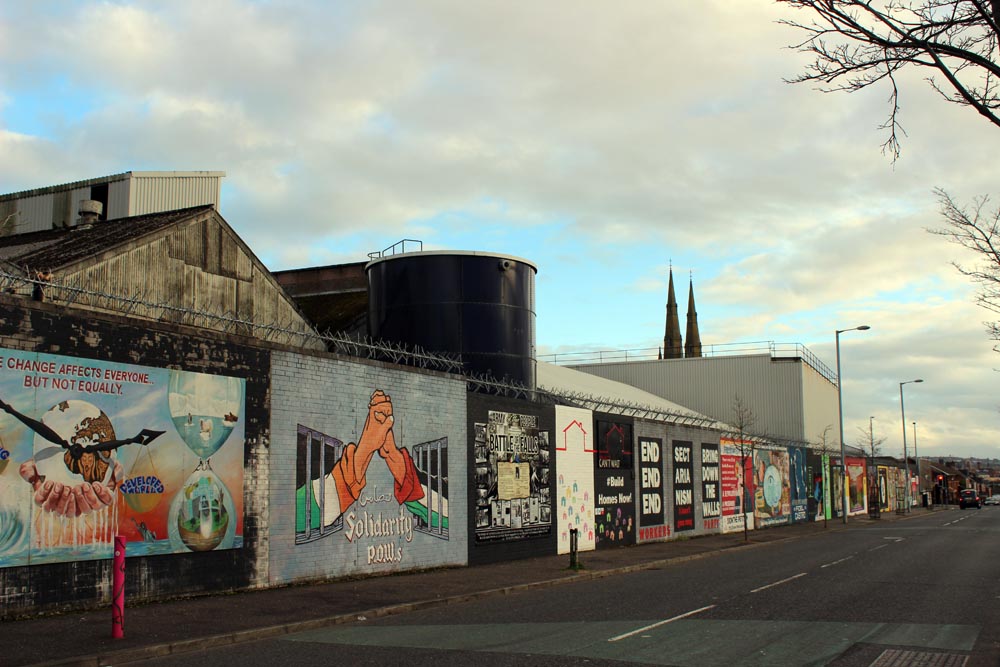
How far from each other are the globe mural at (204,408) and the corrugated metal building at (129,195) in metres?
13.5

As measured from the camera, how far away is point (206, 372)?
1538 cm

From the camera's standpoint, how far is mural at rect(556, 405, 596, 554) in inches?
1056

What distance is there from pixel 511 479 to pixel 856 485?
50.9m

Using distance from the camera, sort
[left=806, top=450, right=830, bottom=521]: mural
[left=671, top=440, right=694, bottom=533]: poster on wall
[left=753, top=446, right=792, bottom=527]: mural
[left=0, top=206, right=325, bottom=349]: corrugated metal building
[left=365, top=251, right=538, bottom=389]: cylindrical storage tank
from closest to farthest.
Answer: [left=0, top=206, right=325, bottom=349]: corrugated metal building < [left=365, top=251, right=538, bottom=389]: cylindrical storage tank < [left=671, top=440, right=694, bottom=533]: poster on wall < [left=753, top=446, right=792, bottom=527]: mural < [left=806, top=450, right=830, bottom=521]: mural

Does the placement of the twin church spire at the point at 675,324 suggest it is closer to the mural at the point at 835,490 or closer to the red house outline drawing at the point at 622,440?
the mural at the point at 835,490

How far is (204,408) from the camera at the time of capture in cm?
1523

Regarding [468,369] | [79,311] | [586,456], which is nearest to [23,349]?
[79,311]

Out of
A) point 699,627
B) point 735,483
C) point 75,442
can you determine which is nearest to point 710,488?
point 735,483

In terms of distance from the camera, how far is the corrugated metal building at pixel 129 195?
91.2 ft

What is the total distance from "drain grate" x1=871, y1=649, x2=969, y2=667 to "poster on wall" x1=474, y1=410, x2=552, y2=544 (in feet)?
43.0

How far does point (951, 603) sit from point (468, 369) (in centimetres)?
1325

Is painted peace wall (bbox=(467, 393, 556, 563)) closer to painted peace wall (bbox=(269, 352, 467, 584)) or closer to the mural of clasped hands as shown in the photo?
painted peace wall (bbox=(269, 352, 467, 584))

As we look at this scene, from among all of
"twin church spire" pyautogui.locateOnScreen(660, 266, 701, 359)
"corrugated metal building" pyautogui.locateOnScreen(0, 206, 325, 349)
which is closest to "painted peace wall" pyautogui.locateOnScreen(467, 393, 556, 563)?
"corrugated metal building" pyautogui.locateOnScreen(0, 206, 325, 349)

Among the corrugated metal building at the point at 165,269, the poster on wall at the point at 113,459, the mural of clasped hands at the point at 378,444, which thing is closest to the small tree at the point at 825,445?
the mural of clasped hands at the point at 378,444
